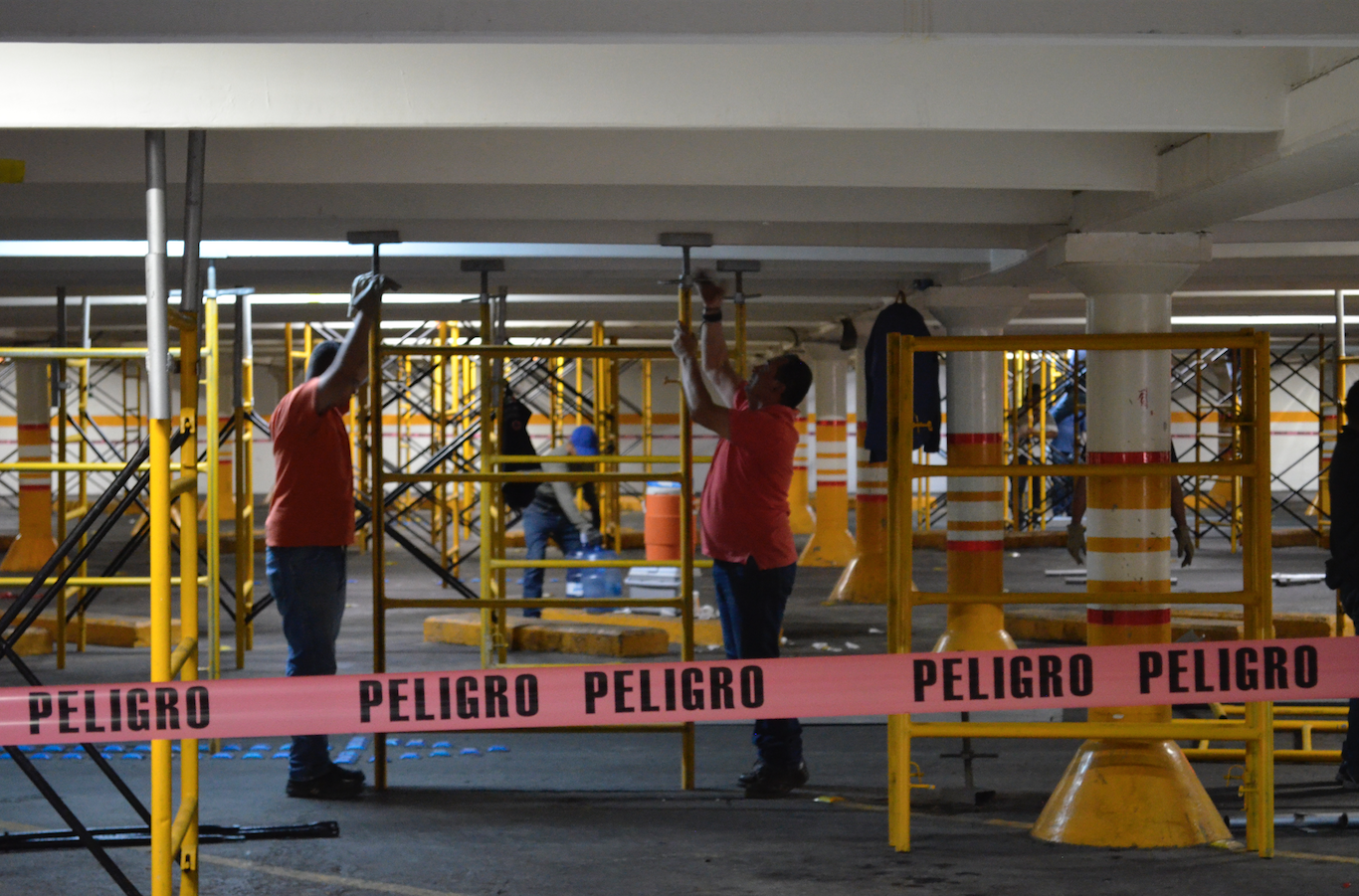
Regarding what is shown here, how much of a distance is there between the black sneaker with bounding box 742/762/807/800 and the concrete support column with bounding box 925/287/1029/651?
3.31 metres

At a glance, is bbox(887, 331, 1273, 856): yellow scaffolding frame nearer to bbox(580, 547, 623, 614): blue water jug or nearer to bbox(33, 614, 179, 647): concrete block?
bbox(580, 547, 623, 614): blue water jug

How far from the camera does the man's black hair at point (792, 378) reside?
19.8ft

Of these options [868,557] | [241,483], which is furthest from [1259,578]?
[868,557]

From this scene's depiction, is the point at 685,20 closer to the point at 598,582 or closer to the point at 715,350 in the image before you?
the point at 715,350

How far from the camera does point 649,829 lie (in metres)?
5.69

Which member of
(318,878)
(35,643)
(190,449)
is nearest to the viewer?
(190,449)

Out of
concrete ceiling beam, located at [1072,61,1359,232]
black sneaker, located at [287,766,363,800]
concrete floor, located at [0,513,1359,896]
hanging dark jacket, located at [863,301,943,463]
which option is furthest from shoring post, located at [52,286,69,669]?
concrete ceiling beam, located at [1072,61,1359,232]

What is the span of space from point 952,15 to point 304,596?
384 cm

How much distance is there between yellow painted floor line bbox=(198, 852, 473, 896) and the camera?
4.89 m

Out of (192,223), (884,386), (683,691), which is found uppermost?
(192,223)

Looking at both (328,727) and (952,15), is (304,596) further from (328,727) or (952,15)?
(952,15)

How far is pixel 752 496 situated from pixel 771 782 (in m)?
1.26

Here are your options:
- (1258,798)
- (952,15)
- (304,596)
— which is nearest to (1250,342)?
(1258,798)

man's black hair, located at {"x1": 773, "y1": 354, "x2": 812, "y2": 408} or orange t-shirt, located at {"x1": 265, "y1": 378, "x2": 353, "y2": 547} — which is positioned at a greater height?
man's black hair, located at {"x1": 773, "y1": 354, "x2": 812, "y2": 408}
